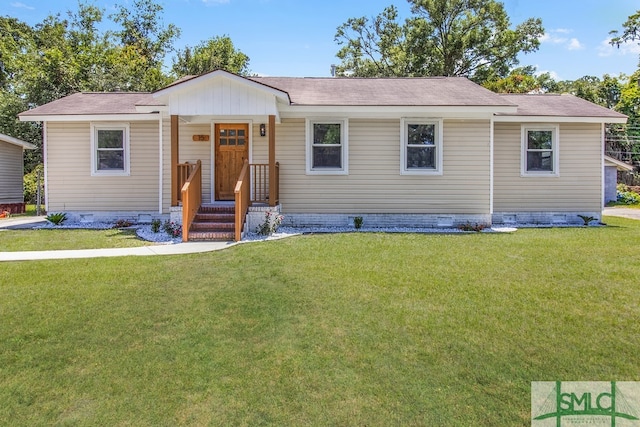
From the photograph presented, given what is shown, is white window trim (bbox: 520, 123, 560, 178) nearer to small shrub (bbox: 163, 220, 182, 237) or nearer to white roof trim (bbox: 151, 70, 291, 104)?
white roof trim (bbox: 151, 70, 291, 104)

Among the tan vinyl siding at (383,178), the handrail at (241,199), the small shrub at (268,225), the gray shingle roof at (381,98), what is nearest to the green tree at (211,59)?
the gray shingle roof at (381,98)

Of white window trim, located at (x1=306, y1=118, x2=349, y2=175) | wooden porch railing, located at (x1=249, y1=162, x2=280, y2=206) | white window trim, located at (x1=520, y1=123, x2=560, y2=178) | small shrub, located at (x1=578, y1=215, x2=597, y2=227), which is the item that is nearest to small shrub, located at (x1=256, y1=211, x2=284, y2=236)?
wooden porch railing, located at (x1=249, y1=162, x2=280, y2=206)

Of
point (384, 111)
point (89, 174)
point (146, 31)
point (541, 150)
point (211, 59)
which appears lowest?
point (89, 174)

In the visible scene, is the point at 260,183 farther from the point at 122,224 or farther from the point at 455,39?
the point at 455,39

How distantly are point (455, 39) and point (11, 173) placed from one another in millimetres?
25548

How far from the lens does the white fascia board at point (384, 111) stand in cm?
1024

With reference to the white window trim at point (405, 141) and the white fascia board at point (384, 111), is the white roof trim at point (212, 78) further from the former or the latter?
the white window trim at point (405, 141)

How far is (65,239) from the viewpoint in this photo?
890cm

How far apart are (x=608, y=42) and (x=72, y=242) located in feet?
121

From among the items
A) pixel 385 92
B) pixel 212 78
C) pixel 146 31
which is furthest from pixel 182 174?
pixel 146 31

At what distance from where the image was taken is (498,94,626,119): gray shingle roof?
11523mm

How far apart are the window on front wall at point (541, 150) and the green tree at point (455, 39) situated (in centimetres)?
1706

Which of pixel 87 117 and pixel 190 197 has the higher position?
pixel 87 117

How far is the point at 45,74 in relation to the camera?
21594 mm
